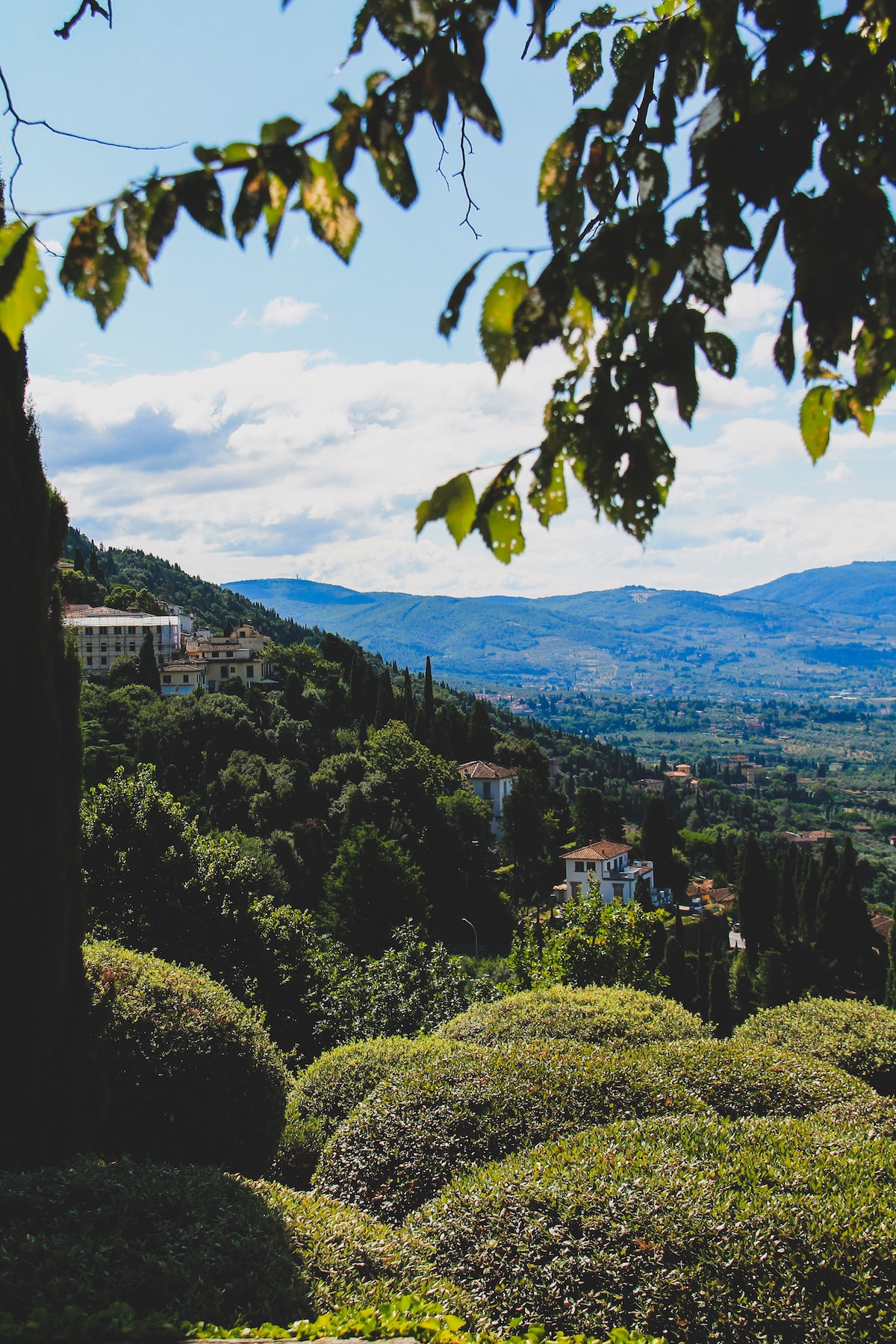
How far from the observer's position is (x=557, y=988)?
11.7m

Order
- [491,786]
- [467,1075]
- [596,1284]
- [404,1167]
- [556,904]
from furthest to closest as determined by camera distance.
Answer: [491,786]
[556,904]
[467,1075]
[404,1167]
[596,1284]

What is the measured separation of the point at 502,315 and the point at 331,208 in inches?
14.3

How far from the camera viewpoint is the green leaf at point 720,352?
1.71 metres

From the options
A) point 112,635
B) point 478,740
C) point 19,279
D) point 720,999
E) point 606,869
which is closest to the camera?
point 19,279

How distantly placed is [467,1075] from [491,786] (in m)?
47.0

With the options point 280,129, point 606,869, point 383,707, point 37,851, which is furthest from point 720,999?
point 280,129

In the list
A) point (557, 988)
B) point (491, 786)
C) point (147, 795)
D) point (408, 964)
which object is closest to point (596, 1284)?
point (557, 988)

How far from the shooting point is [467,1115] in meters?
7.64

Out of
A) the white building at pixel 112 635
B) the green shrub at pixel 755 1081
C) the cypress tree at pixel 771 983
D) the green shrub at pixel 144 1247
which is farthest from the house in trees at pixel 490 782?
the green shrub at pixel 144 1247

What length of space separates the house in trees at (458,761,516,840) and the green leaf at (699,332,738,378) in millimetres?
52210

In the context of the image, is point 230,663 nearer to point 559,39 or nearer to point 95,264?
point 559,39

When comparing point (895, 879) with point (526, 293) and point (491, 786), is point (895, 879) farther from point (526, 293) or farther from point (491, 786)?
point (526, 293)

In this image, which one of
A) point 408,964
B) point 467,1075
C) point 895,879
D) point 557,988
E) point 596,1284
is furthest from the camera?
point 895,879

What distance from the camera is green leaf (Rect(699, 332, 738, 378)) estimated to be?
171 centimetres
